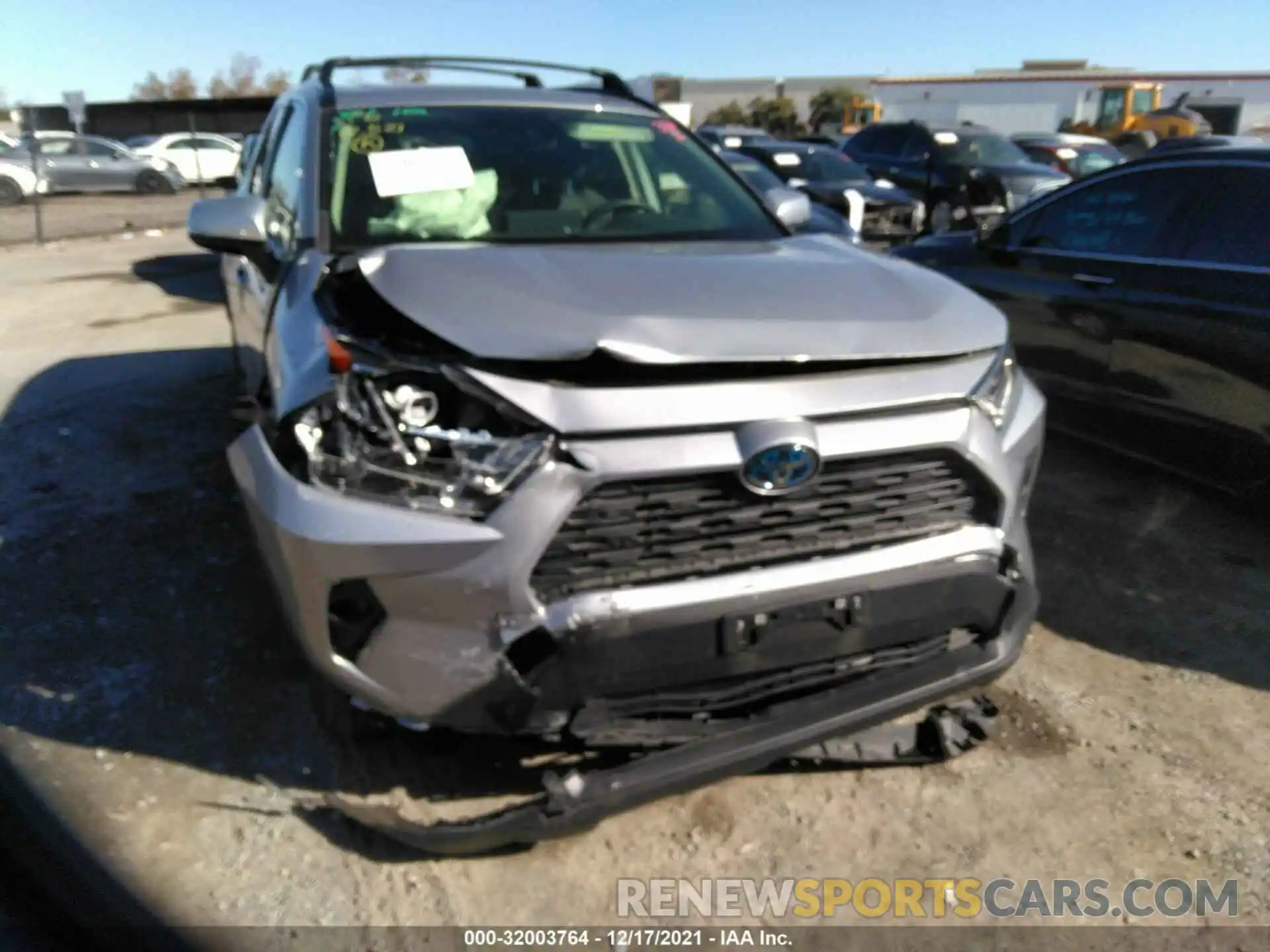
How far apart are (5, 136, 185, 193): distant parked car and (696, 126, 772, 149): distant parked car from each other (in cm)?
1423

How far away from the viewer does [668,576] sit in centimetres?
221

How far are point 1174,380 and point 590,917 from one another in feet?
10.9

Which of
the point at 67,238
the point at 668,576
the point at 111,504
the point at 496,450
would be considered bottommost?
the point at 67,238

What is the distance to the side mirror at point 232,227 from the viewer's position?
322 centimetres

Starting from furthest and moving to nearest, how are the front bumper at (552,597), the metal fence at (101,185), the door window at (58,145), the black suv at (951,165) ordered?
the door window at (58,145) < the metal fence at (101,185) < the black suv at (951,165) < the front bumper at (552,597)

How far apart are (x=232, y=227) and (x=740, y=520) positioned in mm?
1989

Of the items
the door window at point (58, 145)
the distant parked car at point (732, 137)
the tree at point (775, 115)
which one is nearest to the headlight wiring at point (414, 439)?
the distant parked car at point (732, 137)

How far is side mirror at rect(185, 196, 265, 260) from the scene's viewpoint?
3223mm

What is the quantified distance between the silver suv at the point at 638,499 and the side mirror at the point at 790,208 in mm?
1010

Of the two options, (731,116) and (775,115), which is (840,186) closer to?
(775,115)

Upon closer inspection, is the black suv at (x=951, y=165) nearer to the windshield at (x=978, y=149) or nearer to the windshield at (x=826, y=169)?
the windshield at (x=978, y=149)

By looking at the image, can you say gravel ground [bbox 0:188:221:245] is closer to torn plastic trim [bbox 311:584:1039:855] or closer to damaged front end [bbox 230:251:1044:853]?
damaged front end [bbox 230:251:1044:853]

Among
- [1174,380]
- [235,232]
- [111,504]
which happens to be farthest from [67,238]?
[1174,380]

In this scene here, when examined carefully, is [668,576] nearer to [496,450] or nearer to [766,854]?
[496,450]
